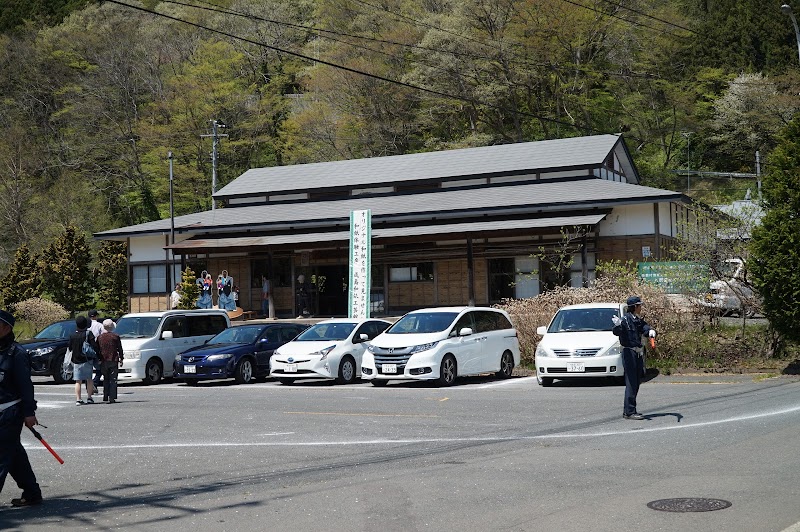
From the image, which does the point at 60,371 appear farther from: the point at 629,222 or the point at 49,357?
the point at 629,222

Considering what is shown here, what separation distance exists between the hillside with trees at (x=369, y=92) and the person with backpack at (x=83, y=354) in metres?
39.5

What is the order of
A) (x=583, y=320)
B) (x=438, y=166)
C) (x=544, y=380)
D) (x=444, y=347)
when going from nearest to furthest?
(x=544, y=380), (x=583, y=320), (x=444, y=347), (x=438, y=166)

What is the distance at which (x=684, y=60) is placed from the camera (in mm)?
64375

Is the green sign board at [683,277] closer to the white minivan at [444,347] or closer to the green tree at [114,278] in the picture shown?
the white minivan at [444,347]

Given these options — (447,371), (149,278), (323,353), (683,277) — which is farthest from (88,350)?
(149,278)

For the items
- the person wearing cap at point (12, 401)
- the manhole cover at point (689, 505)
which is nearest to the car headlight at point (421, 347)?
the manhole cover at point (689, 505)

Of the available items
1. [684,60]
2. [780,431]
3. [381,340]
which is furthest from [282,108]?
[780,431]

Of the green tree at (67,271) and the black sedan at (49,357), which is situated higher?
the green tree at (67,271)

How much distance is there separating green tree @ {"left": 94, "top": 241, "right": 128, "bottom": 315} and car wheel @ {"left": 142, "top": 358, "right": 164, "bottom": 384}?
24.0 meters

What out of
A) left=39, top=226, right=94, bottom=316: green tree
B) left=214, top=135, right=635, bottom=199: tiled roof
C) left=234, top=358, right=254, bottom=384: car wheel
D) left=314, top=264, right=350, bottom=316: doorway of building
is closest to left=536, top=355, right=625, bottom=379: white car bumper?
left=234, top=358, right=254, bottom=384: car wheel

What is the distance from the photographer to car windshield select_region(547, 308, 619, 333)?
762 inches

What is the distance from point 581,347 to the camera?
61.2 feet

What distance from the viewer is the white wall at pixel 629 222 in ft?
114

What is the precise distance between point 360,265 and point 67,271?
75.3 ft
